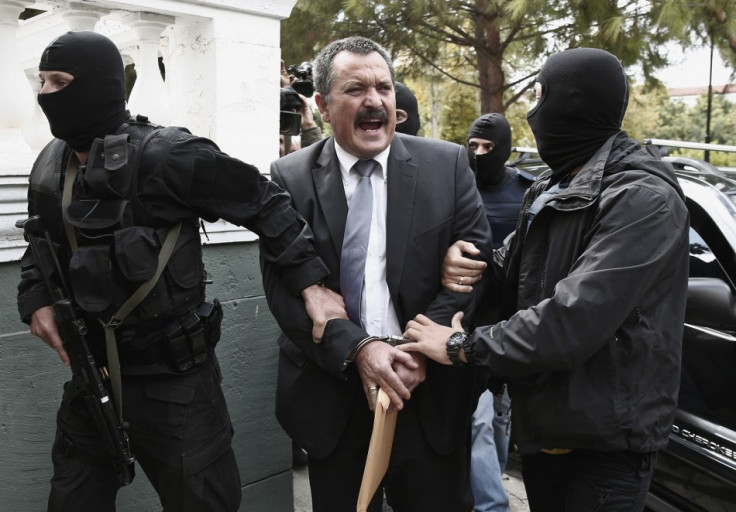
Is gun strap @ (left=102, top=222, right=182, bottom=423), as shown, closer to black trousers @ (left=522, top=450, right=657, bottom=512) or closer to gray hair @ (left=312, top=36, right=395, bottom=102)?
gray hair @ (left=312, top=36, right=395, bottom=102)

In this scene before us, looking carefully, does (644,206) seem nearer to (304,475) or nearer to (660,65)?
(304,475)

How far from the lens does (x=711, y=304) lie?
2.36 metres

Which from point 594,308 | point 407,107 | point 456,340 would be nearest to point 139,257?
A: point 456,340

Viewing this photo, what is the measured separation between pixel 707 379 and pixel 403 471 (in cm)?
116

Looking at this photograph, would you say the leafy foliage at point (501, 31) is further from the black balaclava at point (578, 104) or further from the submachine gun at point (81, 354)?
the submachine gun at point (81, 354)

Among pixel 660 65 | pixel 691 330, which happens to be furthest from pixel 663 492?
pixel 660 65

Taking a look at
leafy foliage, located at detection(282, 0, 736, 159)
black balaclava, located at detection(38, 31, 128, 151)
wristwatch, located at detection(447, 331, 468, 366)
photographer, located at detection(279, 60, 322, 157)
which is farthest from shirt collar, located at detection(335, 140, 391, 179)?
leafy foliage, located at detection(282, 0, 736, 159)

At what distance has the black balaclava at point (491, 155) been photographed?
3.79 m

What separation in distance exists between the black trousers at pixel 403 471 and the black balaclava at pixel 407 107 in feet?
5.57

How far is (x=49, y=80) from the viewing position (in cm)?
212

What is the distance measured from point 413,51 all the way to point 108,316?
7.76 meters

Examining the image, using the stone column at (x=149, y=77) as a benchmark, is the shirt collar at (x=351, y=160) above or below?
below

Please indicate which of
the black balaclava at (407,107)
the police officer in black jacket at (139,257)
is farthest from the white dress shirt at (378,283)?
the black balaclava at (407,107)

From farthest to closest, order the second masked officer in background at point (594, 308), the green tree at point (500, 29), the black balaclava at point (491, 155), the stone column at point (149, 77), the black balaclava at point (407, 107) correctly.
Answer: the green tree at point (500, 29) → the black balaclava at point (491, 155) → the black balaclava at point (407, 107) → the stone column at point (149, 77) → the second masked officer in background at point (594, 308)
